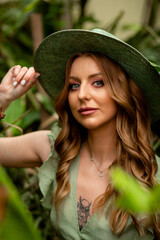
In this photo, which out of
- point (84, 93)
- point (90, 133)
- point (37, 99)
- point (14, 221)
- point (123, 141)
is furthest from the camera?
point (37, 99)

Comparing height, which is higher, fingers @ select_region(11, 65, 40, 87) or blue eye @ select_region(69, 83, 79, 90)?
fingers @ select_region(11, 65, 40, 87)

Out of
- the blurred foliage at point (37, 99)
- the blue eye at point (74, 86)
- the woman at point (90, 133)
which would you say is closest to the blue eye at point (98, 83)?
the woman at point (90, 133)

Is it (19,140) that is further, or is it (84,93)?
(19,140)

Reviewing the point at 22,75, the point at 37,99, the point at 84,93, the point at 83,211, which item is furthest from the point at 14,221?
the point at 37,99

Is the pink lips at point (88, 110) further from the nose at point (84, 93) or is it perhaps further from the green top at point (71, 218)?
the green top at point (71, 218)

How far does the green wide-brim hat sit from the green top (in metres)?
0.37

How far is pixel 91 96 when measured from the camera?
132 centimetres

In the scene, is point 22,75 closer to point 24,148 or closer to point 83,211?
point 24,148

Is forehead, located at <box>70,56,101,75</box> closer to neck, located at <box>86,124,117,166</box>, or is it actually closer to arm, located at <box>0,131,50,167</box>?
neck, located at <box>86,124,117,166</box>

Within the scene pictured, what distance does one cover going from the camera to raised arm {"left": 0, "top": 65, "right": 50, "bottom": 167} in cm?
150

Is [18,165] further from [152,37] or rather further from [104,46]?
[152,37]

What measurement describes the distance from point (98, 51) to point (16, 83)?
478mm

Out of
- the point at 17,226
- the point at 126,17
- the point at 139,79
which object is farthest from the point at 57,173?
the point at 126,17

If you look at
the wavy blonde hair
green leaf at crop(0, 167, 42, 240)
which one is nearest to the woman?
the wavy blonde hair
